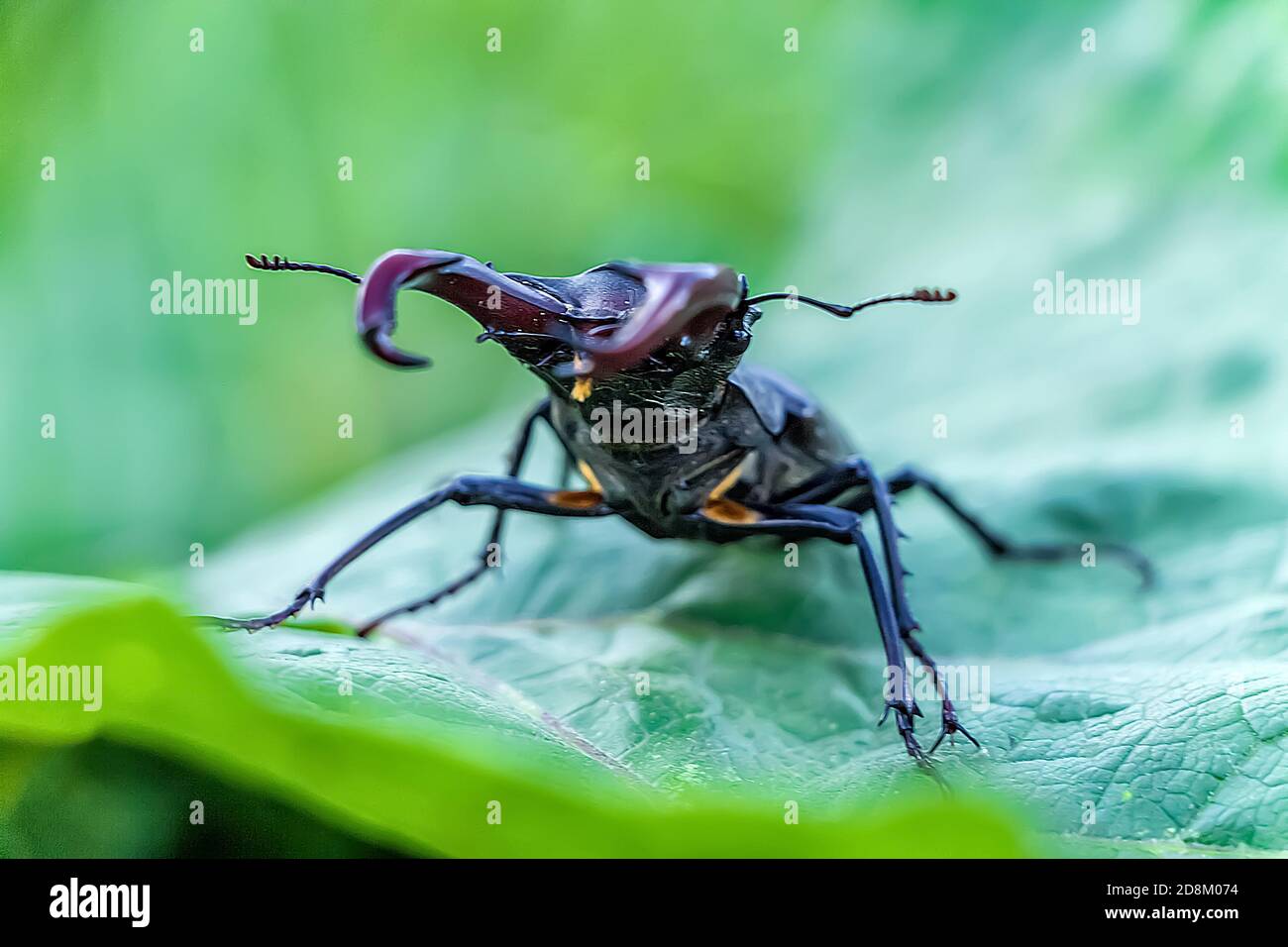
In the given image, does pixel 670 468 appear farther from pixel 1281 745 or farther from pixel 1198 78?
pixel 1198 78

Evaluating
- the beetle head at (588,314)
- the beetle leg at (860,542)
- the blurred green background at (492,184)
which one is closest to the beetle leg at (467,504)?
the beetle leg at (860,542)

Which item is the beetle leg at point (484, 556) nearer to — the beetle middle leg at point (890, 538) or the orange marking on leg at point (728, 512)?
the orange marking on leg at point (728, 512)

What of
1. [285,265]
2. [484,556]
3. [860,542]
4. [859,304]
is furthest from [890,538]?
[285,265]

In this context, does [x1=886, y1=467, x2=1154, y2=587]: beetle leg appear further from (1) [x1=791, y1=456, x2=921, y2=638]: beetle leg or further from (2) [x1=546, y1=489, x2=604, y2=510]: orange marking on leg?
(2) [x1=546, y1=489, x2=604, y2=510]: orange marking on leg

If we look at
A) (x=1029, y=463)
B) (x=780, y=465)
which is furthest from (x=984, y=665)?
(x=1029, y=463)

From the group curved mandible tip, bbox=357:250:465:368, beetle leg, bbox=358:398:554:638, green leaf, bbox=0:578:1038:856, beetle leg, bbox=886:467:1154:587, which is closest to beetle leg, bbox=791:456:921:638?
beetle leg, bbox=886:467:1154:587

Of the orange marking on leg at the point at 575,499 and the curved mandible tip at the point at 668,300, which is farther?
the orange marking on leg at the point at 575,499

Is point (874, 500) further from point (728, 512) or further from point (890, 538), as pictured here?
point (728, 512)
